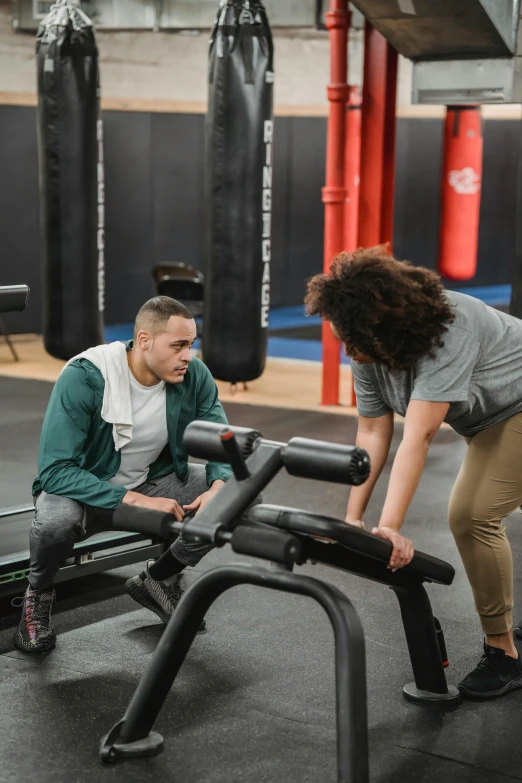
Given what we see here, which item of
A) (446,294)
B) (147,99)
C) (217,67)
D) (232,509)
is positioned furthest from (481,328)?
(147,99)

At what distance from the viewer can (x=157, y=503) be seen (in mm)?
2578

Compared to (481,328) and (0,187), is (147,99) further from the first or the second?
(481,328)

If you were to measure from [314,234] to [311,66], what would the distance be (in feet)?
6.10

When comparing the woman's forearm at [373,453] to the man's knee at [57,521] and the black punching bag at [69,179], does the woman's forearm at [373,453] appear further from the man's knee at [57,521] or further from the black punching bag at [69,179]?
the black punching bag at [69,179]

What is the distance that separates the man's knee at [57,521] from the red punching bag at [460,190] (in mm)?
6171

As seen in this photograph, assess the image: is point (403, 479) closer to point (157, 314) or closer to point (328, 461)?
point (328, 461)

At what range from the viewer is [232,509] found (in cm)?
208

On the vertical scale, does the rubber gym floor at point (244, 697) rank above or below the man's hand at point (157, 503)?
below

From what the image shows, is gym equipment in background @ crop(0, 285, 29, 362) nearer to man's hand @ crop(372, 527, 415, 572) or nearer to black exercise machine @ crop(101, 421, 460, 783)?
black exercise machine @ crop(101, 421, 460, 783)

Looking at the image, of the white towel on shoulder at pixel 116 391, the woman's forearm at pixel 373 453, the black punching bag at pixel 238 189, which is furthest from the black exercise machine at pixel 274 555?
the black punching bag at pixel 238 189

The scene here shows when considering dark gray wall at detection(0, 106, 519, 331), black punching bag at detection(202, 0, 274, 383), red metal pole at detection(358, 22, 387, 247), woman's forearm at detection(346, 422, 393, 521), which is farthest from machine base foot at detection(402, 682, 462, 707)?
dark gray wall at detection(0, 106, 519, 331)

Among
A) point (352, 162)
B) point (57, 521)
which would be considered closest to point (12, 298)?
point (57, 521)

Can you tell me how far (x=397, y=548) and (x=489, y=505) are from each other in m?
0.42

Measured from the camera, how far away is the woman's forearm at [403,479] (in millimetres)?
2248
